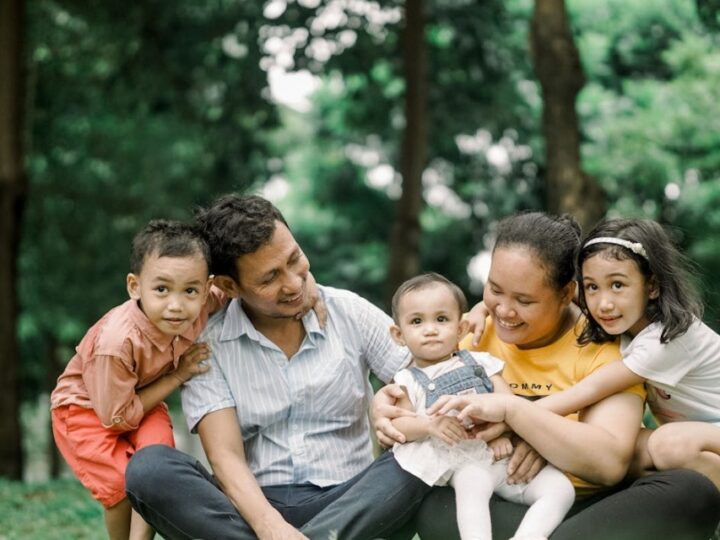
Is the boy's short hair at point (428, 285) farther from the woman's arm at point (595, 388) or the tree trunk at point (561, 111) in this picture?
the tree trunk at point (561, 111)

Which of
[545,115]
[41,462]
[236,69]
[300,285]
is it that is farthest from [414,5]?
[41,462]

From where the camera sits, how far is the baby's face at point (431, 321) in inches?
155

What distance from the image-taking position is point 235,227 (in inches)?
164

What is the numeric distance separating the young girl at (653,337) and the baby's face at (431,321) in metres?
0.42

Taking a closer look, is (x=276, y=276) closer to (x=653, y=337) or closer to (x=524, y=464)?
(x=524, y=464)

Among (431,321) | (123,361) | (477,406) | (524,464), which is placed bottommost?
(524,464)

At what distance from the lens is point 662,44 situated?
14.2m

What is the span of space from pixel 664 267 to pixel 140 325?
197cm

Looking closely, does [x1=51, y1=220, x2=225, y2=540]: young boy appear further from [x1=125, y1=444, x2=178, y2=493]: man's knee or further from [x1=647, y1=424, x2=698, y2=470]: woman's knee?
[x1=647, y1=424, x2=698, y2=470]: woman's knee

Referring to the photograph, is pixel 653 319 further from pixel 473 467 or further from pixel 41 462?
pixel 41 462

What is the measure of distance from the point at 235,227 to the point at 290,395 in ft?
2.28

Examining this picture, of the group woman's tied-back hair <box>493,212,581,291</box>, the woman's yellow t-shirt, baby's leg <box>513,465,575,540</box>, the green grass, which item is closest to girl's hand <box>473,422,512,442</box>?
baby's leg <box>513,465,575,540</box>

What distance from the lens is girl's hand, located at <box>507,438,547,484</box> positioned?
3754 mm

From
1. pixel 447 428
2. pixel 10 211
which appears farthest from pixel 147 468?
pixel 10 211
